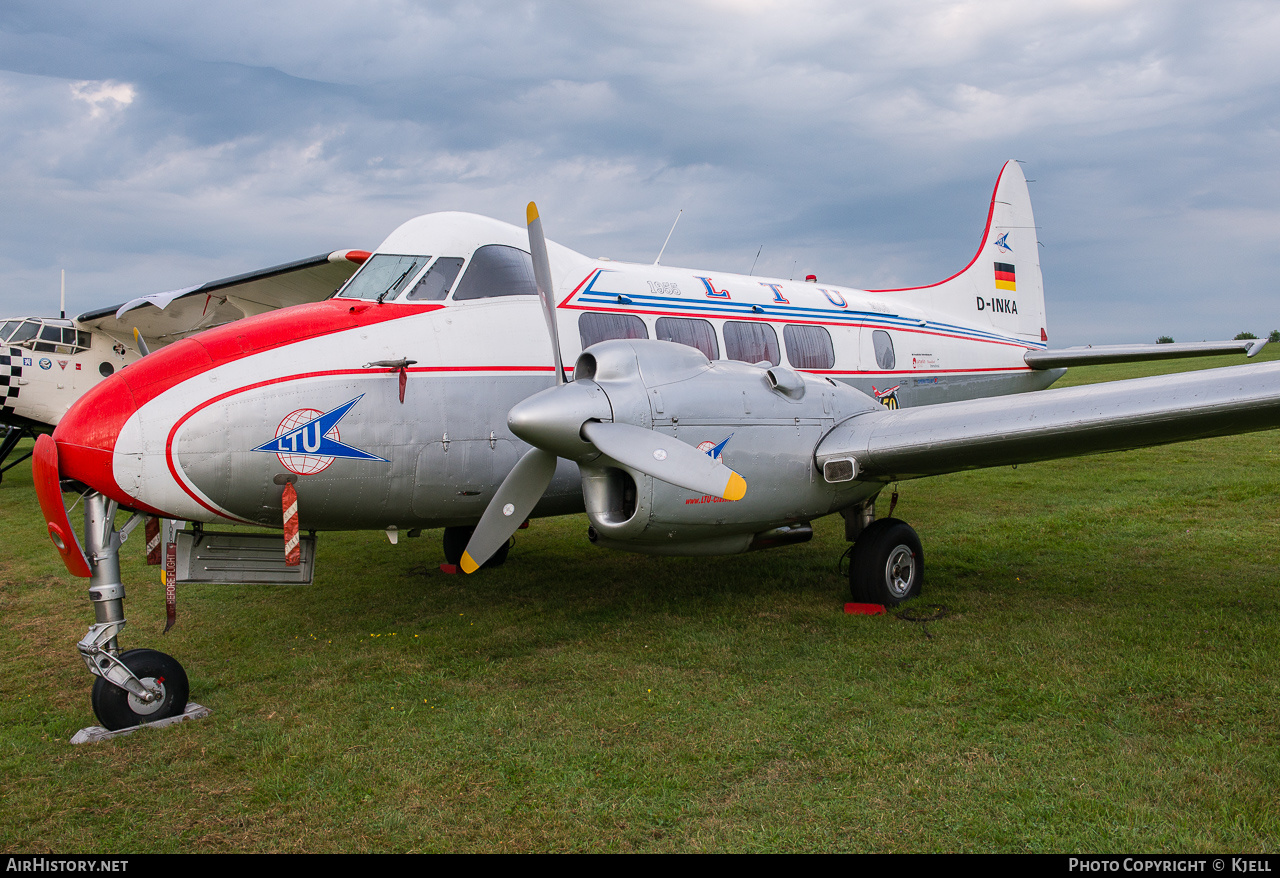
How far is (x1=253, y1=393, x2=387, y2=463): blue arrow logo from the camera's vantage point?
5262 mm

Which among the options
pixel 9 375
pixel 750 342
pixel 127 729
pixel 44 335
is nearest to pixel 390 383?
pixel 127 729

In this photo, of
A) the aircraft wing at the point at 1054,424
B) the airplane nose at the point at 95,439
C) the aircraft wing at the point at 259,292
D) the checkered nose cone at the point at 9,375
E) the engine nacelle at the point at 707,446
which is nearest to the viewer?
the airplane nose at the point at 95,439

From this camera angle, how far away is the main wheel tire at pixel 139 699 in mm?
4648

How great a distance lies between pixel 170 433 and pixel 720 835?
3.94m

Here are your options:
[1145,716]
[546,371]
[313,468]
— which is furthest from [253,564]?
[1145,716]

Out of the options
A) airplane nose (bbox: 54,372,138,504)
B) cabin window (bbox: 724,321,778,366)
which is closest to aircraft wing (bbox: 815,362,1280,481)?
cabin window (bbox: 724,321,778,366)

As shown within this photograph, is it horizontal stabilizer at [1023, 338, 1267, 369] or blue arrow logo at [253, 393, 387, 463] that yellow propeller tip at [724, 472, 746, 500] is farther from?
horizontal stabilizer at [1023, 338, 1267, 369]

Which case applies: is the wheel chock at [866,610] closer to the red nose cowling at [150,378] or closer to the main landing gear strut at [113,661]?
the red nose cowling at [150,378]

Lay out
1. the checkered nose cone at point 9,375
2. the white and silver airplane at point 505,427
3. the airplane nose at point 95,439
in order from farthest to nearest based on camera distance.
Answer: the checkered nose cone at point 9,375, the white and silver airplane at point 505,427, the airplane nose at point 95,439

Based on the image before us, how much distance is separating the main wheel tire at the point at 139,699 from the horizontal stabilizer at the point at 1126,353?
10011 millimetres

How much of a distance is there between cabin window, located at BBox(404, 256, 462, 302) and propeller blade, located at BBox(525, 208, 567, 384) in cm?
74

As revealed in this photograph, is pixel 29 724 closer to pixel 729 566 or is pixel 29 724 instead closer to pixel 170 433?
pixel 170 433

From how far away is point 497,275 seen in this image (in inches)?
252

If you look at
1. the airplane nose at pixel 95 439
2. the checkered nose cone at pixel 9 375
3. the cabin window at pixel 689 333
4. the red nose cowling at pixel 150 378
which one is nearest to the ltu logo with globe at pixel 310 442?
the red nose cowling at pixel 150 378
